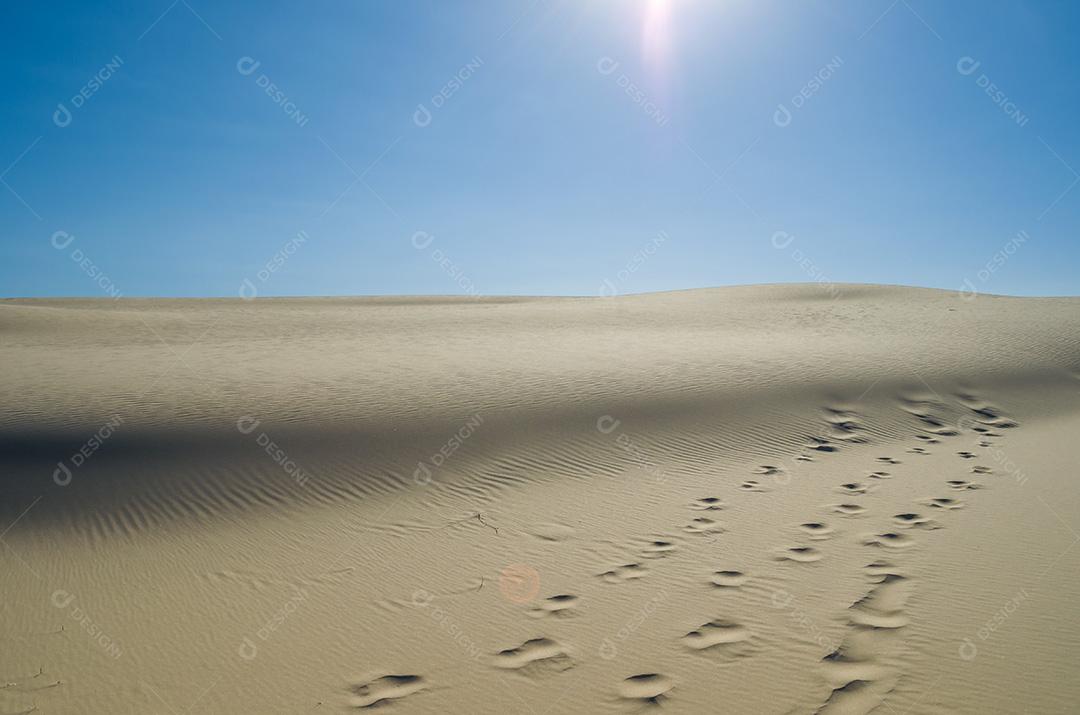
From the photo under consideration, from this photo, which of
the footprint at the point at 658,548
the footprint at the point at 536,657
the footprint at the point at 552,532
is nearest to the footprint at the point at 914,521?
the footprint at the point at 658,548

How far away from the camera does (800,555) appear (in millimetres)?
5598

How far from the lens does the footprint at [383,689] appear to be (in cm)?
370

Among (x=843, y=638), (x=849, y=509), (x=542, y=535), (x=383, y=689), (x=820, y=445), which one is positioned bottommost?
(x=383, y=689)

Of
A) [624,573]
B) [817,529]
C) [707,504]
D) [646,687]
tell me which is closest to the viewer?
[646,687]

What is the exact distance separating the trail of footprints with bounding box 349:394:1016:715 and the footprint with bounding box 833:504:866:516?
1cm

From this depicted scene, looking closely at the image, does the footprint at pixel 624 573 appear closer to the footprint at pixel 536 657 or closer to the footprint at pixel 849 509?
the footprint at pixel 536 657

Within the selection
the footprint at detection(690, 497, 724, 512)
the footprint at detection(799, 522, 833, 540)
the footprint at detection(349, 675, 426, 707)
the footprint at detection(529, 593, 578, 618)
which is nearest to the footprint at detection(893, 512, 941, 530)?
the footprint at detection(799, 522, 833, 540)

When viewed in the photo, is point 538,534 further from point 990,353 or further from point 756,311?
point 756,311

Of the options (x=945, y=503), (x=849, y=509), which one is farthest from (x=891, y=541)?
(x=945, y=503)

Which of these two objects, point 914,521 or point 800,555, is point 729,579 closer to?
point 800,555

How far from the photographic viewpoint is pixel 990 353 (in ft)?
48.8

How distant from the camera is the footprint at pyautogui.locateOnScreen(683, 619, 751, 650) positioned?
A: 421 centimetres

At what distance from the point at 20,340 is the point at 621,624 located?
23.7 meters

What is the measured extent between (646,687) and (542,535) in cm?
261
